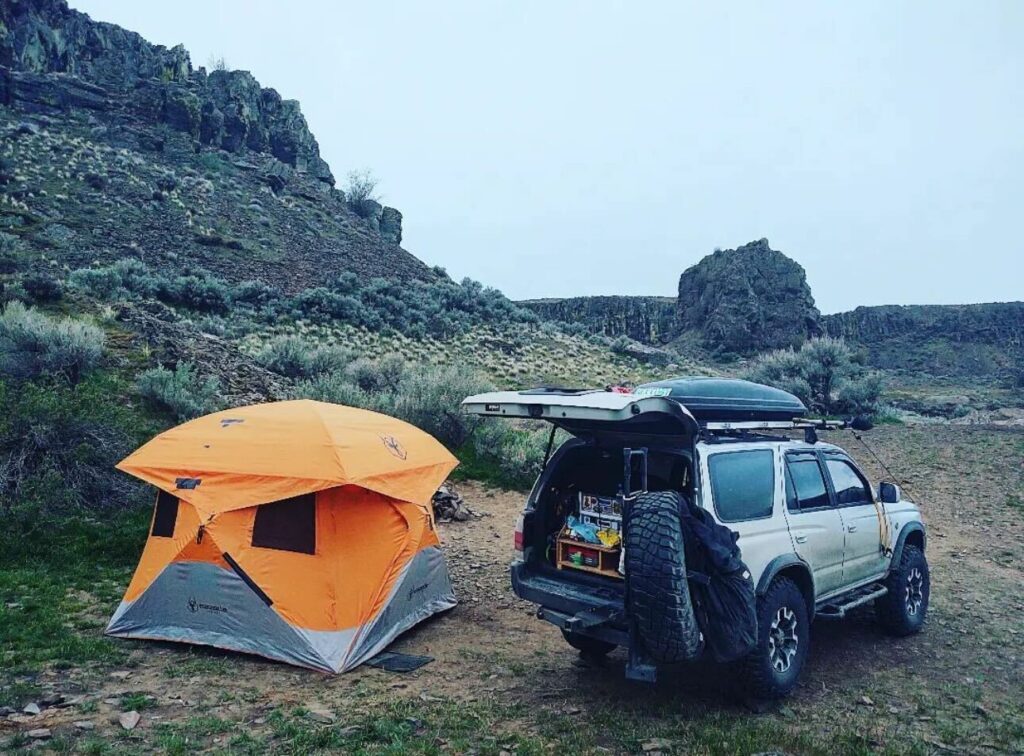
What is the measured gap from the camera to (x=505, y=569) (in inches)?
339

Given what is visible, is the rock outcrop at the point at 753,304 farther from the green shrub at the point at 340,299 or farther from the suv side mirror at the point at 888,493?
the suv side mirror at the point at 888,493

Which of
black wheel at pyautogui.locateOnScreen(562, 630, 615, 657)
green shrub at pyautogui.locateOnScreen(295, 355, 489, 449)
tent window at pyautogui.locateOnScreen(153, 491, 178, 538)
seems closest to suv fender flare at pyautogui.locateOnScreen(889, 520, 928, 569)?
black wheel at pyautogui.locateOnScreen(562, 630, 615, 657)

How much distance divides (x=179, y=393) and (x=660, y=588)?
10042 mm

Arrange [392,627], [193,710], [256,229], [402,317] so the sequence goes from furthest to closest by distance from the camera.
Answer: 1. [256,229]
2. [402,317]
3. [392,627]
4. [193,710]

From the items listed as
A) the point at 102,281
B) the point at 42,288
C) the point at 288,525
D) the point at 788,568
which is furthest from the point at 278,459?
the point at 102,281

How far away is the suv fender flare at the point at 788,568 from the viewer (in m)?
4.73

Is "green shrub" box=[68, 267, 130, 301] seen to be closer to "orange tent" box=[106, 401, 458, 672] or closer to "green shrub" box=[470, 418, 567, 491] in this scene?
"green shrub" box=[470, 418, 567, 491]

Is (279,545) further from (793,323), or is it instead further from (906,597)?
(793,323)

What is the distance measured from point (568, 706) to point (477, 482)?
25.9 feet

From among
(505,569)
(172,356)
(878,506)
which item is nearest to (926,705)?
(878,506)

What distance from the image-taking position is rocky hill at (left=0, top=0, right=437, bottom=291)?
103 feet

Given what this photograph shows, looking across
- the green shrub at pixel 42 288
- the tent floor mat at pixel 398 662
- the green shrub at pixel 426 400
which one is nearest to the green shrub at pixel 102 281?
the green shrub at pixel 42 288

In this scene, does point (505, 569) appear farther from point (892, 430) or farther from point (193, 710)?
point (892, 430)

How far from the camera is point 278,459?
603 centimetres
